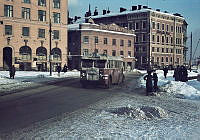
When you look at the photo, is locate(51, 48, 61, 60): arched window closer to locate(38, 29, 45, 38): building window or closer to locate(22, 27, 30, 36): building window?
locate(38, 29, 45, 38): building window

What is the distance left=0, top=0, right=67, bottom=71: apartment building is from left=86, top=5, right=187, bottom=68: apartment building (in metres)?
26.0

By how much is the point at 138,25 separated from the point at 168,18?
1159cm

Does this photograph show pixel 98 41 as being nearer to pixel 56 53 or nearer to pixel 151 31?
pixel 56 53

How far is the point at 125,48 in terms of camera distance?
227 feet

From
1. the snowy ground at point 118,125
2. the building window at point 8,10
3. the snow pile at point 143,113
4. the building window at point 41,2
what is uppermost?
the building window at point 41,2

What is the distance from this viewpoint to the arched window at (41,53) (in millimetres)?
51031

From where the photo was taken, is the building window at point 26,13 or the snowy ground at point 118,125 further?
the building window at point 26,13

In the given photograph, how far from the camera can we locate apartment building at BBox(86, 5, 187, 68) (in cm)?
7419

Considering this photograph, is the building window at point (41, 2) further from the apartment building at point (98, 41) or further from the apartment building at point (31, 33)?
the apartment building at point (98, 41)

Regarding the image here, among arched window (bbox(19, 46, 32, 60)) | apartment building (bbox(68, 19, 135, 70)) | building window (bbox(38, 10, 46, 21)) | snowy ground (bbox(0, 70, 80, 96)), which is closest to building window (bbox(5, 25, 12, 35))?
arched window (bbox(19, 46, 32, 60))

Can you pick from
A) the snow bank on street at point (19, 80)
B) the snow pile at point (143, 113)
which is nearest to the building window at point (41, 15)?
the snow bank on street at point (19, 80)

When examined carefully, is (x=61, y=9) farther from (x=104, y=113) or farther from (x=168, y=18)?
(x=104, y=113)

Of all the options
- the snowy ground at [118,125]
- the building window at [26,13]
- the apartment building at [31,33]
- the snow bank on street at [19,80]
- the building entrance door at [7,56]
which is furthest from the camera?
the building window at [26,13]

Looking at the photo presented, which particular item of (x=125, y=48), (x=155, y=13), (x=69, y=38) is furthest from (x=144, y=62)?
(x=69, y=38)
